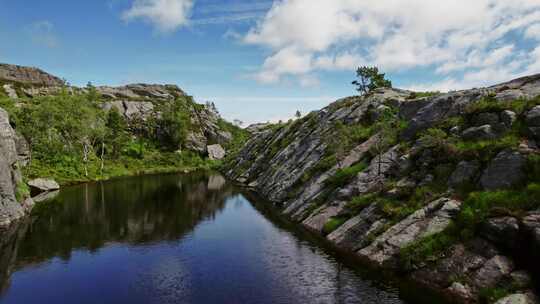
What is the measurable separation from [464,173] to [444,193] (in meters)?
3.56

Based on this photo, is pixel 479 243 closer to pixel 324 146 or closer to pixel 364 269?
pixel 364 269

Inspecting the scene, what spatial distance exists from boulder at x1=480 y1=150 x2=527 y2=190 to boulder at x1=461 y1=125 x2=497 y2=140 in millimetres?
5819

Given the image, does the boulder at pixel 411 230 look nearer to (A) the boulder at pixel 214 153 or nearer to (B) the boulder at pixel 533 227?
(B) the boulder at pixel 533 227

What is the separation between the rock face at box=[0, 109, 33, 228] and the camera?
199 ft

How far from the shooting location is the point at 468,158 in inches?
1870

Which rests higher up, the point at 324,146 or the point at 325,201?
the point at 324,146

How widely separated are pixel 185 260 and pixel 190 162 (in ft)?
424

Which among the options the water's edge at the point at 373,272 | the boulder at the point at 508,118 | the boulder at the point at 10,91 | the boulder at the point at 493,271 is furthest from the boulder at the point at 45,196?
the boulder at the point at 10,91

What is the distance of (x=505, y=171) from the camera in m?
41.5

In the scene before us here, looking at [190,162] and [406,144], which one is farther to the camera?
[190,162]

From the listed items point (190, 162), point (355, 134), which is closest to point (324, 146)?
point (355, 134)

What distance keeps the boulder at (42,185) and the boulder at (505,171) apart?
305 feet

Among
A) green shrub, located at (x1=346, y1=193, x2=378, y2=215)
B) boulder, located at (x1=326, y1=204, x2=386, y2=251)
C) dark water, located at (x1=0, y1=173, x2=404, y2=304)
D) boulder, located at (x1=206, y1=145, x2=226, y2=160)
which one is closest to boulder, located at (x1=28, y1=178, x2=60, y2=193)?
dark water, located at (x1=0, y1=173, x2=404, y2=304)

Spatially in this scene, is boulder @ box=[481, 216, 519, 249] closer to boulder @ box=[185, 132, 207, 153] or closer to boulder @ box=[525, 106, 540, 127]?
boulder @ box=[525, 106, 540, 127]
